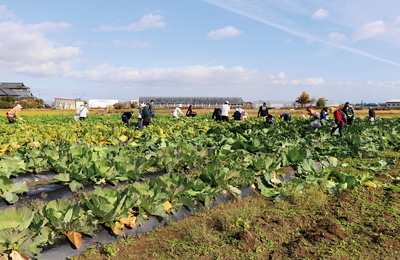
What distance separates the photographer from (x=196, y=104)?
83.4 metres

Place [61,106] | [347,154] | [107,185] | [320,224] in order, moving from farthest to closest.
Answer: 1. [61,106]
2. [347,154]
3. [107,185]
4. [320,224]

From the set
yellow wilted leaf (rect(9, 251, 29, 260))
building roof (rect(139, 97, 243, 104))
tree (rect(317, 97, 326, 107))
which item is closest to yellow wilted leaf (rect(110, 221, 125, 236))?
yellow wilted leaf (rect(9, 251, 29, 260))

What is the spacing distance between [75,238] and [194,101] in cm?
8052

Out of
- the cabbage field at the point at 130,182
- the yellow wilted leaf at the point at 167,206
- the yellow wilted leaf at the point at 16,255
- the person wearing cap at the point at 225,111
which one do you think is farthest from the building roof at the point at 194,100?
the yellow wilted leaf at the point at 16,255

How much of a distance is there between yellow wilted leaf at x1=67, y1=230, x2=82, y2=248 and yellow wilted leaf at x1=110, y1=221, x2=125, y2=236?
38 centimetres

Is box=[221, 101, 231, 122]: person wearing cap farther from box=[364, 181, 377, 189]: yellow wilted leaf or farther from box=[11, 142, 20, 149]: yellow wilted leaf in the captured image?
box=[364, 181, 377, 189]: yellow wilted leaf

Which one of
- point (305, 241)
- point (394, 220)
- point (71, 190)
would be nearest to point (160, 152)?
point (71, 190)

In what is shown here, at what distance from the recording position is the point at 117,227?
346cm

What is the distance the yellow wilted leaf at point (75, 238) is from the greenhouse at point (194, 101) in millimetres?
77934

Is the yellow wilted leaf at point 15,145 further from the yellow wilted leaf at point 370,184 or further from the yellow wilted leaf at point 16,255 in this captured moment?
the yellow wilted leaf at point 370,184

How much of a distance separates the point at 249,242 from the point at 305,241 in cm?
68

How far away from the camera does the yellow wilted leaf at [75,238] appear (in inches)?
124

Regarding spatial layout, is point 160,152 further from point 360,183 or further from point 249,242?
point 360,183

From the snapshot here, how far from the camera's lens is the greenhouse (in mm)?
81031
